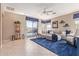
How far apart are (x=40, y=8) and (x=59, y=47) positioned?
89 centimetres

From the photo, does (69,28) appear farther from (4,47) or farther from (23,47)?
(4,47)

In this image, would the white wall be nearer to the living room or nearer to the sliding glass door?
the living room

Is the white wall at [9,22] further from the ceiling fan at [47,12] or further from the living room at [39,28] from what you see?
the ceiling fan at [47,12]

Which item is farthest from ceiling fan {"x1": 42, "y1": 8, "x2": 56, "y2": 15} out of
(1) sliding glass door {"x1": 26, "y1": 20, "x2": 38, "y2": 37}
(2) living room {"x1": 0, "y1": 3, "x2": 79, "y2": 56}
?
(1) sliding glass door {"x1": 26, "y1": 20, "x2": 38, "y2": 37}

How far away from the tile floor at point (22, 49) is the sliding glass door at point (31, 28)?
0.22 metres

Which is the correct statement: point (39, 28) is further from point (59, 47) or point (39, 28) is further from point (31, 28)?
point (59, 47)

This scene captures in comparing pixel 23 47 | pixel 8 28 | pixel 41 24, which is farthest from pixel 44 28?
pixel 8 28

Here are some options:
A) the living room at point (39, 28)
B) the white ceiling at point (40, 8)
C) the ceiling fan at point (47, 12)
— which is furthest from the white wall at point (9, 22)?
the ceiling fan at point (47, 12)

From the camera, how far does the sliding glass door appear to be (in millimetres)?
2488

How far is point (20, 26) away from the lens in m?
2.47

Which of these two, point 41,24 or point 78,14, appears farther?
point 41,24

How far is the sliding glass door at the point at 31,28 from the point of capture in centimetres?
249

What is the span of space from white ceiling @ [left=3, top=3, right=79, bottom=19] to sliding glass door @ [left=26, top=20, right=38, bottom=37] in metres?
0.16

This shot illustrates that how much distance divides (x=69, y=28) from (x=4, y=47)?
53.6 inches
